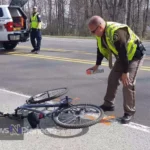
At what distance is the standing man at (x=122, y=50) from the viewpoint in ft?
13.1

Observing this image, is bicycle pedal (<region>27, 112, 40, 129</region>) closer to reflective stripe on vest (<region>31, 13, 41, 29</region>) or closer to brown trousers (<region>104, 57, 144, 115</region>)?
brown trousers (<region>104, 57, 144, 115</region>)

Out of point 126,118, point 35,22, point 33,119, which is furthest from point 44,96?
point 35,22

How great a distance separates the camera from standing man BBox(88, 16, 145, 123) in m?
4.00

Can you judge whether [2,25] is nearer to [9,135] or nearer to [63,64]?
[63,64]

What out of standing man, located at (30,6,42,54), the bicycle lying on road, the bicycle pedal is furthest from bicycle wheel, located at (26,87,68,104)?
standing man, located at (30,6,42,54)

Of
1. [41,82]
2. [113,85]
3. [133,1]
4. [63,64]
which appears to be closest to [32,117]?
[113,85]

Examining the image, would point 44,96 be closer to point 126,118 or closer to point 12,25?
point 126,118

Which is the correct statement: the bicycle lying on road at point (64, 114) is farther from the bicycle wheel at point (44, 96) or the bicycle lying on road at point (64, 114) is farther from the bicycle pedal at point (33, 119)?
the bicycle wheel at point (44, 96)

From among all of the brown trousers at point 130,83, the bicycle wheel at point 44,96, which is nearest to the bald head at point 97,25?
the brown trousers at point 130,83

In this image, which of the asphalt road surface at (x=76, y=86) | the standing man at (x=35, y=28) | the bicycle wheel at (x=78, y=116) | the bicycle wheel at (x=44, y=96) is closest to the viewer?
the asphalt road surface at (x=76, y=86)

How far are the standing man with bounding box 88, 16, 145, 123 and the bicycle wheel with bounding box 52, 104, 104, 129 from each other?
46 cm

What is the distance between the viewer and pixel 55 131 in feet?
13.3

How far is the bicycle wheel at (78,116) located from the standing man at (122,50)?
458mm

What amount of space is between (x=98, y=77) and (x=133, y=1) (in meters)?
32.4
